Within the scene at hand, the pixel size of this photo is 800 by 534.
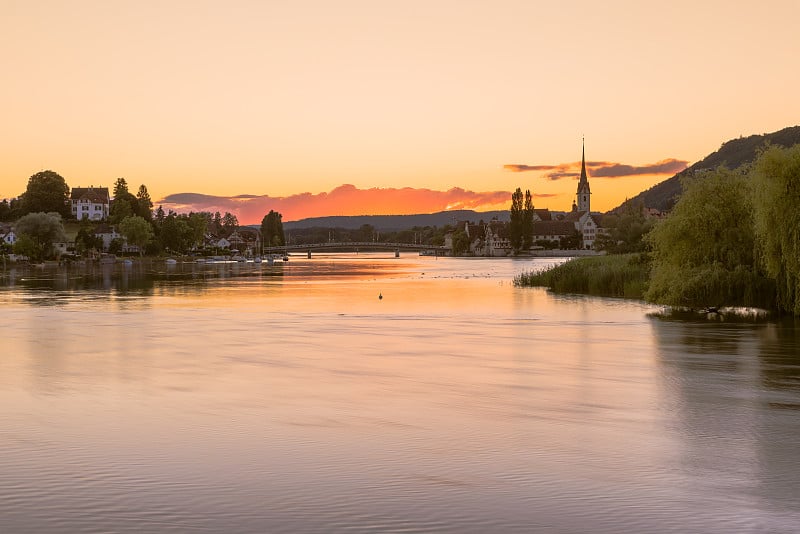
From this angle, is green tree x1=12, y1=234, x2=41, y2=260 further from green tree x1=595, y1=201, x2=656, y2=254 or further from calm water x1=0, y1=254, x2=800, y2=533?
calm water x1=0, y1=254, x2=800, y2=533

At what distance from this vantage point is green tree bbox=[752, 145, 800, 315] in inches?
1769

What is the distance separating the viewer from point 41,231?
617 ft

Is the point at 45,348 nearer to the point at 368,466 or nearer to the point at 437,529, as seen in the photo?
the point at 368,466

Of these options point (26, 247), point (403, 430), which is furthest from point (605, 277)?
point (26, 247)

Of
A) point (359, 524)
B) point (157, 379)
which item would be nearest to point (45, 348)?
point (157, 379)

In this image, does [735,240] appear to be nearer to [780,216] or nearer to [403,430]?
[780,216]

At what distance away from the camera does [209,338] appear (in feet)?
151

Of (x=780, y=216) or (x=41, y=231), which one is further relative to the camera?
(x=41, y=231)

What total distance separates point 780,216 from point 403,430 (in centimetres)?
3070

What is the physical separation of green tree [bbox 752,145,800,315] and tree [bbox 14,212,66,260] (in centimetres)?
16640

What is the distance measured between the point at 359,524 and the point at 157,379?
61.7 ft

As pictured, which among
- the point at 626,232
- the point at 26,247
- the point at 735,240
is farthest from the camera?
the point at 26,247

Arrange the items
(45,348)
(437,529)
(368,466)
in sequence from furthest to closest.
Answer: (45,348) → (368,466) → (437,529)

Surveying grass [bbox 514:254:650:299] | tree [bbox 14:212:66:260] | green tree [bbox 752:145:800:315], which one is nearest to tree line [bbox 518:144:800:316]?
green tree [bbox 752:145:800:315]
